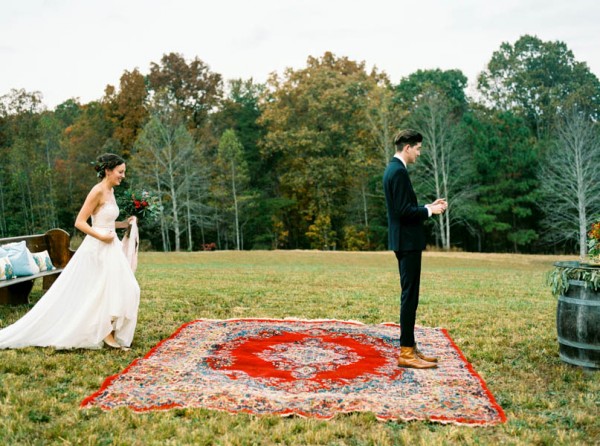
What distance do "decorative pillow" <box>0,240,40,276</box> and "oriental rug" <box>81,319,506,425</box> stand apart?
3540mm

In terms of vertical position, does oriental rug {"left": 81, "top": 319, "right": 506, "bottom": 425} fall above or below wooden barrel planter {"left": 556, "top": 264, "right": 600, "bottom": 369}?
below

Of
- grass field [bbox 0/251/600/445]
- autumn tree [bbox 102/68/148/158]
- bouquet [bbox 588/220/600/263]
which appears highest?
autumn tree [bbox 102/68/148/158]

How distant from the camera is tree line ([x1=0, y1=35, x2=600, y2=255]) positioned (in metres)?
41.5

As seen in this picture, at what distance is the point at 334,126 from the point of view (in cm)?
4181

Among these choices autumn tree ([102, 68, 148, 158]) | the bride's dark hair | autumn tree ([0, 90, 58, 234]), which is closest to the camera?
the bride's dark hair

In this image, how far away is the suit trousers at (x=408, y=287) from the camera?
579 centimetres

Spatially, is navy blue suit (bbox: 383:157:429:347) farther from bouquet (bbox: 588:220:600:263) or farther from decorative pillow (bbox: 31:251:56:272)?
decorative pillow (bbox: 31:251:56:272)

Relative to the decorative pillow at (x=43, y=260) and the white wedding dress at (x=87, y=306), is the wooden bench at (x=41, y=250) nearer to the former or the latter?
the decorative pillow at (x=43, y=260)

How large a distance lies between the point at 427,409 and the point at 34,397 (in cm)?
339

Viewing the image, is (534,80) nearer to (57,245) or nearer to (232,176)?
(232,176)

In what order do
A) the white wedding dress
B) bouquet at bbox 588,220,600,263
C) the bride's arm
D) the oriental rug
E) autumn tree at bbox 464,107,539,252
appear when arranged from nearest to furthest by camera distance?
the oriental rug < bouquet at bbox 588,220,600,263 < the white wedding dress < the bride's arm < autumn tree at bbox 464,107,539,252

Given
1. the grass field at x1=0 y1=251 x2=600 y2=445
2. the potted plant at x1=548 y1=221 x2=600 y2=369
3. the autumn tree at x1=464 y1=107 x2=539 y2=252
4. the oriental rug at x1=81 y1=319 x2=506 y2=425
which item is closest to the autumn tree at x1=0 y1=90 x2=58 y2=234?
the autumn tree at x1=464 y1=107 x2=539 y2=252

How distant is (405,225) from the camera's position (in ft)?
19.0

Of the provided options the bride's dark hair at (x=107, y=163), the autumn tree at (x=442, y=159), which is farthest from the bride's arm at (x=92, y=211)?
the autumn tree at (x=442, y=159)
